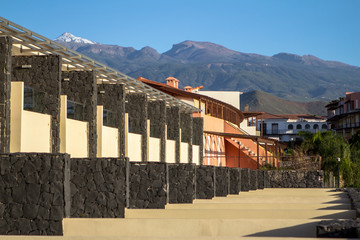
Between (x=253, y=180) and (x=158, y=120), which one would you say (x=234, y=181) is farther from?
(x=253, y=180)

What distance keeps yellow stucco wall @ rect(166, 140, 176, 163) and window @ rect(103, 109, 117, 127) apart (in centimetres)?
922

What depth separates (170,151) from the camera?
3669cm

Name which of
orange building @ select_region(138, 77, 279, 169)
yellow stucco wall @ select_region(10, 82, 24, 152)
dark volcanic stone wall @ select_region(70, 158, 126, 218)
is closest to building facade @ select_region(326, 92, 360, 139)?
orange building @ select_region(138, 77, 279, 169)

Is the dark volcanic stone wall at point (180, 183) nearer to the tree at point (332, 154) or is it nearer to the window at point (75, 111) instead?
the window at point (75, 111)

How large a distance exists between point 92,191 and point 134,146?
14309 mm

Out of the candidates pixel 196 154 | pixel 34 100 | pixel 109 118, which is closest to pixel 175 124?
pixel 196 154

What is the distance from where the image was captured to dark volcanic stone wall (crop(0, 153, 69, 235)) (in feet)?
44.0

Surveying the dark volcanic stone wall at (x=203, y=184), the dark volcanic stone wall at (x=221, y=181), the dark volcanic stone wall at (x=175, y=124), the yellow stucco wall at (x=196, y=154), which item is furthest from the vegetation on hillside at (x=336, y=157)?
the dark volcanic stone wall at (x=203, y=184)

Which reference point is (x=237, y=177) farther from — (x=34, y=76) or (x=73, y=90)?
(x=34, y=76)

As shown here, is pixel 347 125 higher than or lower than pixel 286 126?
lower

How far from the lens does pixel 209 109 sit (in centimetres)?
5566

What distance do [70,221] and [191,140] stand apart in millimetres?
27828

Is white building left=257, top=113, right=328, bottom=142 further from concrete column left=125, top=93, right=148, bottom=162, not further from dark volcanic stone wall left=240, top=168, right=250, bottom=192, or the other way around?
concrete column left=125, top=93, right=148, bottom=162

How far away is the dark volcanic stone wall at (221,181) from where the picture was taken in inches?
1044
